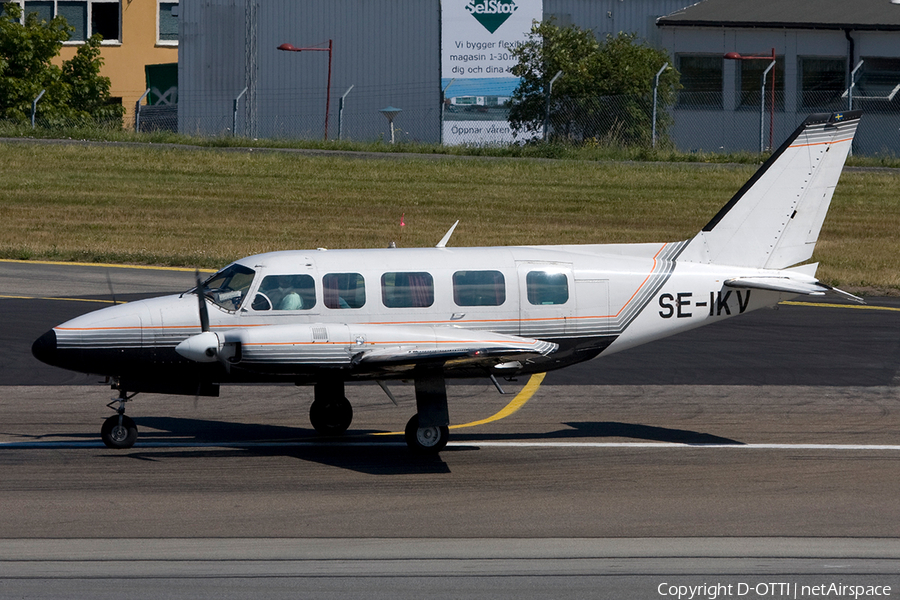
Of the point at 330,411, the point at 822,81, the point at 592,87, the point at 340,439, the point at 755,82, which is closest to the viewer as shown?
the point at 340,439

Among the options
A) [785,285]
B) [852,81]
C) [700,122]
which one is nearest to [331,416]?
[785,285]

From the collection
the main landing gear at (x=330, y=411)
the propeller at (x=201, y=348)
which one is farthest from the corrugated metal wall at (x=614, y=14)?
the propeller at (x=201, y=348)

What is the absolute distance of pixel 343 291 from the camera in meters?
13.5

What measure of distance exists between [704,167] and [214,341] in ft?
97.1

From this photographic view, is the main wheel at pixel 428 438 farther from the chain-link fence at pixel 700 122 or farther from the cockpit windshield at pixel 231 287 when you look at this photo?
the chain-link fence at pixel 700 122

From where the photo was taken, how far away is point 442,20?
154 ft

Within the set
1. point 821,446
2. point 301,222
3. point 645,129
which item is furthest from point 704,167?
point 821,446

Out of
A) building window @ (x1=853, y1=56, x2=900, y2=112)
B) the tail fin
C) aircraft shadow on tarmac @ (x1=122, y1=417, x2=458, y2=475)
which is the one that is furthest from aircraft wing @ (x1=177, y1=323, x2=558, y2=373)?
building window @ (x1=853, y1=56, x2=900, y2=112)

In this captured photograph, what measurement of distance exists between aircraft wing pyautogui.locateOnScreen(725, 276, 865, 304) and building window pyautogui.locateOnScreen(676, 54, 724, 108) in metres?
32.5

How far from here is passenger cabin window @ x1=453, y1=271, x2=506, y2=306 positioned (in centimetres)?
1376

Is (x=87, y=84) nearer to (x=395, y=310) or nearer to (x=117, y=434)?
(x=117, y=434)

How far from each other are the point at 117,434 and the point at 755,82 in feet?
122

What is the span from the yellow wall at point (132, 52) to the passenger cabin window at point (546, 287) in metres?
50.9

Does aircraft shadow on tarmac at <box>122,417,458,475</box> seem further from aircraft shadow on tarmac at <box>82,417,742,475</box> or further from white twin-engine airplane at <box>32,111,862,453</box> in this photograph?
white twin-engine airplane at <box>32,111,862,453</box>
